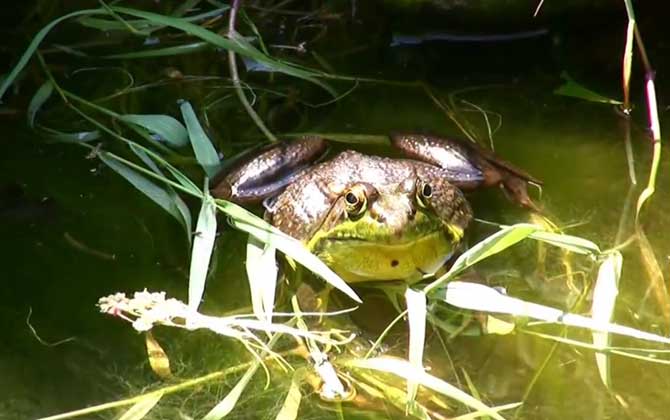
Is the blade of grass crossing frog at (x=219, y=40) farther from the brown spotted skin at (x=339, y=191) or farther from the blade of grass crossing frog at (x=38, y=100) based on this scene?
the brown spotted skin at (x=339, y=191)

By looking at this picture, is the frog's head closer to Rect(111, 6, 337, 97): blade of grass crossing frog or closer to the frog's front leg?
the frog's front leg

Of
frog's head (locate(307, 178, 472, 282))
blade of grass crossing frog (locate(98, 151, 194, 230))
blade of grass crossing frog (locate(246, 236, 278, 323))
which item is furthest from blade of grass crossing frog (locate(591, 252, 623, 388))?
blade of grass crossing frog (locate(98, 151, 194, 230))

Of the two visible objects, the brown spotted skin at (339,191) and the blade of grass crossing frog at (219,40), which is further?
the blade of grass crossing frog at (219,40)

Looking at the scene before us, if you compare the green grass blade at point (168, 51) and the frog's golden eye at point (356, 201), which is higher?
the frog's golden eye at point (356, 201)

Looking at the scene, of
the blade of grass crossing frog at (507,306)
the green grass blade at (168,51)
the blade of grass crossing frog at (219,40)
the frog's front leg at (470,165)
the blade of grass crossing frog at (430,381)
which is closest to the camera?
the blade of grass crossing frog at (430,381)

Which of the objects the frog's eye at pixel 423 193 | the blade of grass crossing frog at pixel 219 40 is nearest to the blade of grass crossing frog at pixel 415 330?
the frog's eye at pixel 423 193
